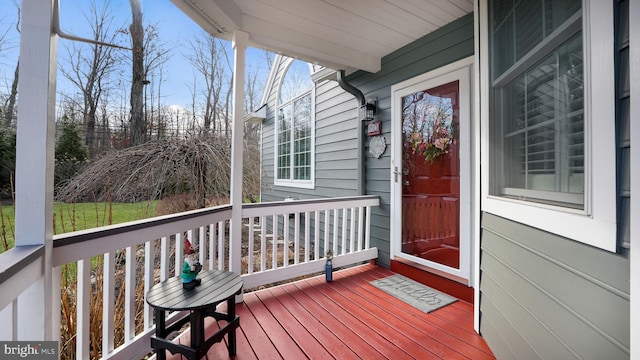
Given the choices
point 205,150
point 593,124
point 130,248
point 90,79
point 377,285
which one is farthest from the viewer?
point 205,150

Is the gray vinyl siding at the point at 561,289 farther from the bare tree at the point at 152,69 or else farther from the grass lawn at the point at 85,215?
the bare tree at the point at 152,69

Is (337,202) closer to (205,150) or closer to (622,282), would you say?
(205,150)

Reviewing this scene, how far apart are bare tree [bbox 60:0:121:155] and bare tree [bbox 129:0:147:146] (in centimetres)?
25

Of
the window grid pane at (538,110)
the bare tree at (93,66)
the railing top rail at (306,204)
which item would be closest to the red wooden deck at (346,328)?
the railing top rail at (306,204)

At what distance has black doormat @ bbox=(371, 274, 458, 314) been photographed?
94.9 inches

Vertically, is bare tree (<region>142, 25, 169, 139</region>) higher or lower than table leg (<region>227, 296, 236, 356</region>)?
higher

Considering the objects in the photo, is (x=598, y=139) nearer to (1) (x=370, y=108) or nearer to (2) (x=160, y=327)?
(2) (x=160, y=327)

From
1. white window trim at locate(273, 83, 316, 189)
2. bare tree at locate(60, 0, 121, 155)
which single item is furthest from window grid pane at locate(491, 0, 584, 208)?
white window trim at locate(273, 83, 316, 189)

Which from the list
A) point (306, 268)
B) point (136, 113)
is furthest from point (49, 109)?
point (306, 268)

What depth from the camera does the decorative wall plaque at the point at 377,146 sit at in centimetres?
341

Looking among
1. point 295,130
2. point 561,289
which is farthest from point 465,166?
point 295,130

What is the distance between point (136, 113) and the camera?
2.83 meters

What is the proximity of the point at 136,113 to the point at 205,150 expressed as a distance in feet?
2.42

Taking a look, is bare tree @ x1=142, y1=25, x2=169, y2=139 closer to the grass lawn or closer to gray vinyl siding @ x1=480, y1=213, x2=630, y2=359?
the grass lawn
